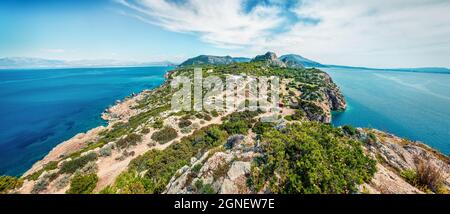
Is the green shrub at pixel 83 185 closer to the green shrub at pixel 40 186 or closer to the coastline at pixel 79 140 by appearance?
the green shrub at pixel 40 186

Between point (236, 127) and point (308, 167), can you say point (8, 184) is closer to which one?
point (236, 127)

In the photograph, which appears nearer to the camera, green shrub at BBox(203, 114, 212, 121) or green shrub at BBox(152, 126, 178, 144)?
green shrub at BBox(152, 126, 178, 144)

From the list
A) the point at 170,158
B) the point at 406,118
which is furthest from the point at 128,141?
the point at 406,118

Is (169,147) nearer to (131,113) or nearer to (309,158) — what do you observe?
(309,158)

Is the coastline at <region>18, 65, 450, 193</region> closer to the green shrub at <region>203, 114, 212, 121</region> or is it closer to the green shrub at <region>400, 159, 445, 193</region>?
the green shrub at <region>400, 159, 445, 193</region>

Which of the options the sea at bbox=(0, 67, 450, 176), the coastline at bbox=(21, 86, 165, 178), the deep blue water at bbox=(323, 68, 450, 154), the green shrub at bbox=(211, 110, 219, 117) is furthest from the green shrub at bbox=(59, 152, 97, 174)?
the deep blue water at bbox=(323, 68, 450, 154)
